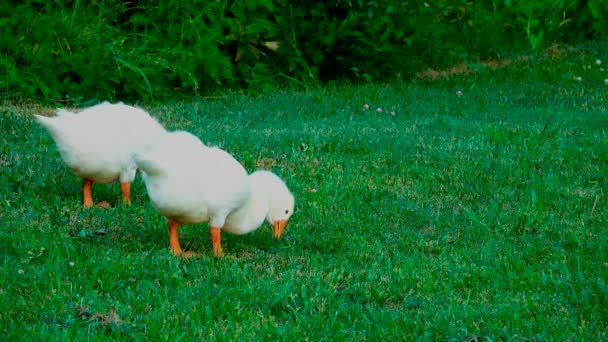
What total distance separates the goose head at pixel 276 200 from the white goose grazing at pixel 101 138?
24.6 inches

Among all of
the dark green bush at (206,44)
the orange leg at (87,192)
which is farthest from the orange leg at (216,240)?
the dark green bush at (206,44)

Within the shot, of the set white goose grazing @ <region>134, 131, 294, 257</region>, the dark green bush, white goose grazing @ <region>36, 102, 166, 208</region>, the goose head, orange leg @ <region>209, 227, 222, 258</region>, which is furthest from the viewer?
the dark green bush

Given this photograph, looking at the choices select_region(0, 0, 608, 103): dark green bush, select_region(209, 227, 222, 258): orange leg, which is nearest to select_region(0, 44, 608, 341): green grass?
select_region(209, 227, 222, 258): orange leg

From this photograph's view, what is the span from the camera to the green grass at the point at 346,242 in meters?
4.13

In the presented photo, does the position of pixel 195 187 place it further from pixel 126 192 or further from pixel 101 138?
pixel 126 192

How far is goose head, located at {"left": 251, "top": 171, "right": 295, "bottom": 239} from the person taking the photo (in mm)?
5348

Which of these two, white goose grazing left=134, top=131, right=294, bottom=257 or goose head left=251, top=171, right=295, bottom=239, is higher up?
white goose grazing left=134, top=131, right=294, bottom=257

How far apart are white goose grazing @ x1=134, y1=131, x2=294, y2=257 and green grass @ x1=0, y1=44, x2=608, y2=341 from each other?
0.64ft

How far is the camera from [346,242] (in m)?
5.40

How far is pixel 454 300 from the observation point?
448 cm

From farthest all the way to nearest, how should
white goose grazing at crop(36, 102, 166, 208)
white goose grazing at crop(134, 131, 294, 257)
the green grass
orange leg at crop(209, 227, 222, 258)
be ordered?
1. white goose grazing at crop(36, 102, 166, 208)
2. orange leg at crop(209, 227, 222, 258)
3. white goose grazing at crop(134, 131, 294, 257)
4. the green grass

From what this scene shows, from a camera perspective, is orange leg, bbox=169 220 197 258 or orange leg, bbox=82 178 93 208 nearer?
orange leg, bbox=169 220 197 258

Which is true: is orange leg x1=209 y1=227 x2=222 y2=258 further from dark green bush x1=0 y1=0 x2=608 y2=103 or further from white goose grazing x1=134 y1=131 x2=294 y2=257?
dark green bush x1=0 y1=0 x2=608 y2=103

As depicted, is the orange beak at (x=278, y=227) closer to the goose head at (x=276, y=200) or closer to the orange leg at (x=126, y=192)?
the goose head at (x=276, y=200)
